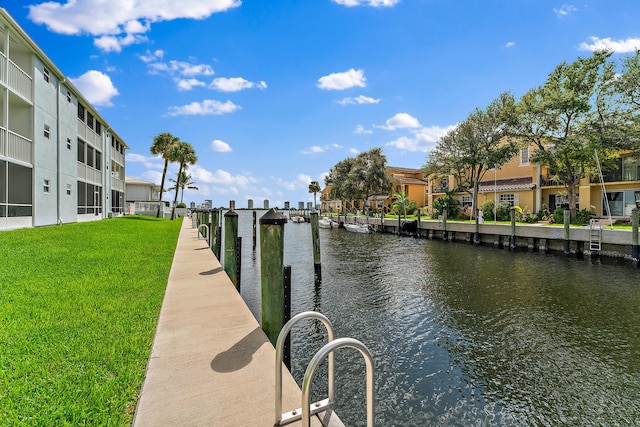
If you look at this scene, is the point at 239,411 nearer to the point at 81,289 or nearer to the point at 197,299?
the point at 197,299

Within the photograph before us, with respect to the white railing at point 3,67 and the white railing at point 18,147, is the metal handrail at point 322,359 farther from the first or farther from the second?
the white railing at point 3,67

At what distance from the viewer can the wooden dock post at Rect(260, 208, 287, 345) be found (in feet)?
17.8

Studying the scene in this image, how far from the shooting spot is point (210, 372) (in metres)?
3.72

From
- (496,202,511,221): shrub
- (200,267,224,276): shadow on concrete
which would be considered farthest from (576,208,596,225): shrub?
(200,267,224,276): shadow on concrete

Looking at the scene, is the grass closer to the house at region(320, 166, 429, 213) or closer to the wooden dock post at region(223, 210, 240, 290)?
the wooden dock post at region(223, 210, 240, 290)

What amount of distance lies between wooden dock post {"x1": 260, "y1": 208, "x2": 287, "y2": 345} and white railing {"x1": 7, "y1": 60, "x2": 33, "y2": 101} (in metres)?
17.2

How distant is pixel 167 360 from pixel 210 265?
267 inches

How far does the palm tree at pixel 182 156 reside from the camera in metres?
44.1

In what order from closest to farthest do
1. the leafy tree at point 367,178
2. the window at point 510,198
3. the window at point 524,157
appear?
the window at point 510,198, the window at point 524,157, the leafy tree at point 367,178

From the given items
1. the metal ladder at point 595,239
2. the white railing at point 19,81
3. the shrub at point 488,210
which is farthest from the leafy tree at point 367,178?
the white railing at point 19,81

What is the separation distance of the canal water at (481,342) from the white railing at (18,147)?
12037 millimetres

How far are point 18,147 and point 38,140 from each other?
169 cm

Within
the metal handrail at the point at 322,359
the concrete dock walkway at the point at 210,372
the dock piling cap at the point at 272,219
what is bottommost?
the concrete dock walkway at the point at 210,372

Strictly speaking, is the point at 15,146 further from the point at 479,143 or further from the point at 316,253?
the point at 479,143
